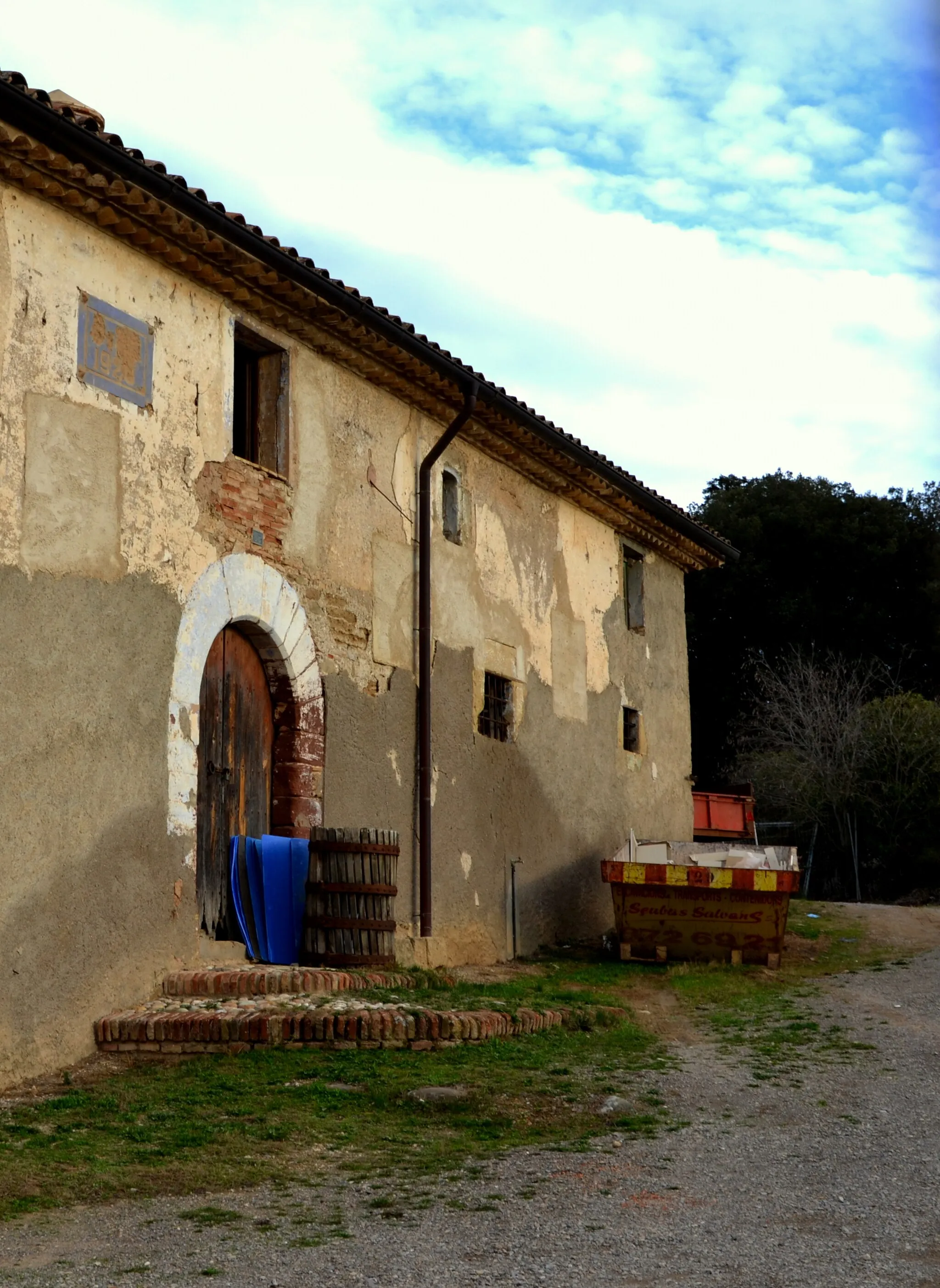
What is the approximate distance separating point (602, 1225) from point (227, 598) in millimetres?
5858

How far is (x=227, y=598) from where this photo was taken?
1005cm

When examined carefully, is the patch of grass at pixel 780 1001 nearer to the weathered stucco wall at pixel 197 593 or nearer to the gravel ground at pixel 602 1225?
the gravel ground at pixel 602 1225

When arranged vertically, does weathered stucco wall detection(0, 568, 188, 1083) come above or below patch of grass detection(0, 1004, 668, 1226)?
above

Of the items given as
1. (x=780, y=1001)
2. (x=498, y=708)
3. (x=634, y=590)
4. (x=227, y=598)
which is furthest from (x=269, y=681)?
(x=634, y=590)

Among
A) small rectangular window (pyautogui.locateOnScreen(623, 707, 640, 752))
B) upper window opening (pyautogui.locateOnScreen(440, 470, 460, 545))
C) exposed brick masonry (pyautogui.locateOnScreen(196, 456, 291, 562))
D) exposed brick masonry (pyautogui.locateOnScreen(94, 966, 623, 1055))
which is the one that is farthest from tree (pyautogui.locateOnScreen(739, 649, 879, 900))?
exposed brick masonry (pyautogui.locateOnScreen(94, 966, 623, 1055))

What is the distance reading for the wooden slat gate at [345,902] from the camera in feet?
32.3

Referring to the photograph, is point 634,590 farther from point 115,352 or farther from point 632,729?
point 115,352

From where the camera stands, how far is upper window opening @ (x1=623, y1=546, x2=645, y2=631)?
661 inches

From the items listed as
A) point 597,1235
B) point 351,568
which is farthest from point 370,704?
point 597,1235

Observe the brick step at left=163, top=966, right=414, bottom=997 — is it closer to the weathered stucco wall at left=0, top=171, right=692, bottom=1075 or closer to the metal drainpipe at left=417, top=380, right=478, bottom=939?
the weathered stucco wall at left=0, top=171, right=692, bottom=1075

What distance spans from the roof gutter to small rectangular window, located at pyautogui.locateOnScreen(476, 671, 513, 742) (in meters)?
2.37

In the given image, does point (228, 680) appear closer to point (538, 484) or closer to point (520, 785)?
point (520, 785)

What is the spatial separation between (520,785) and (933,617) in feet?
66.5

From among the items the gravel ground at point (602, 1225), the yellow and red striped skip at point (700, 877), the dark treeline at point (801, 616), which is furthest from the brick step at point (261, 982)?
the dark treeline at point (801, 616)
